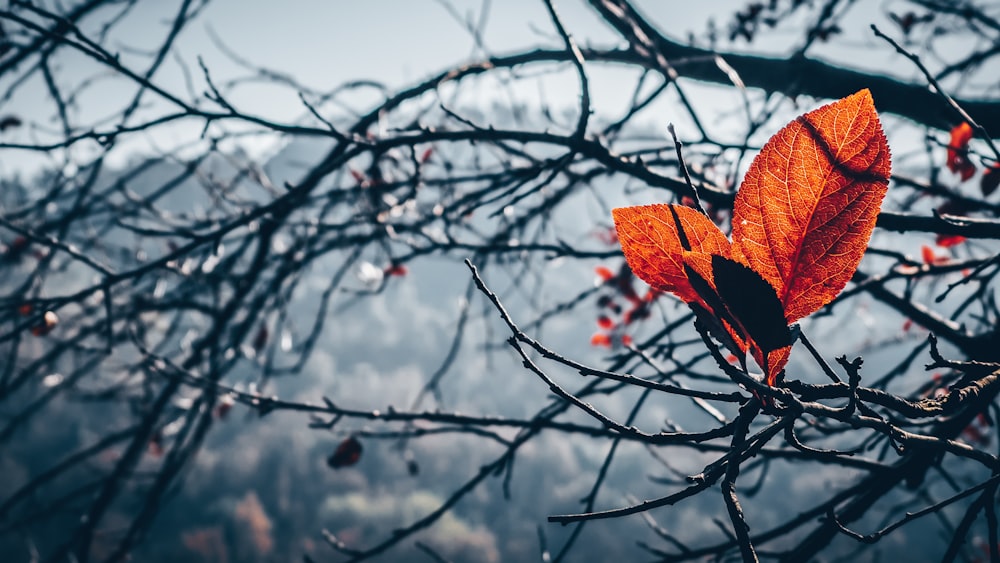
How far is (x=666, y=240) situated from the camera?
0.45m

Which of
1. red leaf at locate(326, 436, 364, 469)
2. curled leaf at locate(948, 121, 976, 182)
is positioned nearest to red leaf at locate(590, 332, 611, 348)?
red leaf at locate(326, 436, 364, 469)

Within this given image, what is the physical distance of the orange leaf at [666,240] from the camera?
0.43m

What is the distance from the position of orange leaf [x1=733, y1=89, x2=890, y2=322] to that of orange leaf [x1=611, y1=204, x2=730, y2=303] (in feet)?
0.09

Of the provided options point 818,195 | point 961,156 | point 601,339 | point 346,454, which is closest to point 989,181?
point 961,156

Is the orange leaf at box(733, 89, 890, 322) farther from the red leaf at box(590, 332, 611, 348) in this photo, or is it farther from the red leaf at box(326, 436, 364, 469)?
the red leaf at box(590, 332, 611, 348)

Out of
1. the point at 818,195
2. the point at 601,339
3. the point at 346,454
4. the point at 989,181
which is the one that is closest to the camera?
the point at 818,195

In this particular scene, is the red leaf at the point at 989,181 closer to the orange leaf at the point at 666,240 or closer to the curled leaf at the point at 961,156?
the curled leaf at the point at 961,156

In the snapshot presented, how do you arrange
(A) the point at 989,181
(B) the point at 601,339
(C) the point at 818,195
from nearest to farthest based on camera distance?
1. (C) the point at 818,195
2. (A) the point at 989,181
3. (B) the point at 601,339

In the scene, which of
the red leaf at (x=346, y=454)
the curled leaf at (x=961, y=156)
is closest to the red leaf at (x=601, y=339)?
the red leaf at (x=346, y=454)

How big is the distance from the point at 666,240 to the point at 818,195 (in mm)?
130

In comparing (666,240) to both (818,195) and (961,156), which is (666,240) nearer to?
(818,195)

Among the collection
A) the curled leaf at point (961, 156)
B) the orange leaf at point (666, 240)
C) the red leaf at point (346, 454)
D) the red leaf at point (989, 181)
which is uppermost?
the curled leaf at point (961, 156)

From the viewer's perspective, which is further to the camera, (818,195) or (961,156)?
(961,156)

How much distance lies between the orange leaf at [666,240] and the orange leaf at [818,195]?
1.1 inches
